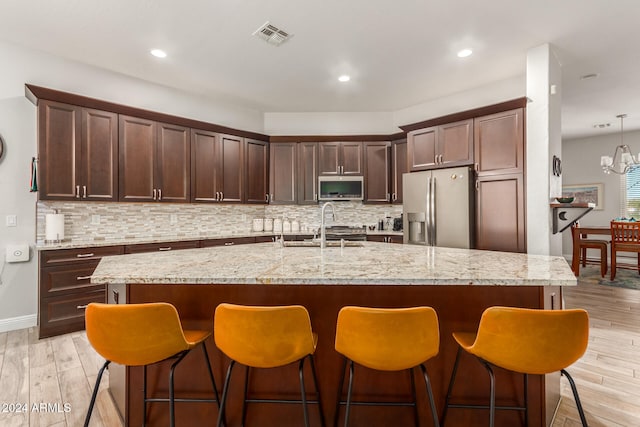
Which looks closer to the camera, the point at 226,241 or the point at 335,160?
the point at 226,241

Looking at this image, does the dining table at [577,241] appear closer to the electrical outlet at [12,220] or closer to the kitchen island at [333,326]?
the kitchen island at [333,326]

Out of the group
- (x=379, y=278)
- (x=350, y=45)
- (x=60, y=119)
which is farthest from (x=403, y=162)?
(x=60, y=119)

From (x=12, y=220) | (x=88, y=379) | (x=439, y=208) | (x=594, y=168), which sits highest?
(x=594, y=168)

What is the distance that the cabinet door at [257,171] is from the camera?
15.8ft

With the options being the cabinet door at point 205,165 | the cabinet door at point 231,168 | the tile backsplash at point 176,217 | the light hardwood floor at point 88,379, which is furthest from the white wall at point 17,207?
the cabinet door at point 231,168

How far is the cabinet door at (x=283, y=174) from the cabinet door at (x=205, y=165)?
860mm

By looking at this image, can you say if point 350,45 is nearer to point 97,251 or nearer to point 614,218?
point 97,251

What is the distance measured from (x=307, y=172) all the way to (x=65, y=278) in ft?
10.7

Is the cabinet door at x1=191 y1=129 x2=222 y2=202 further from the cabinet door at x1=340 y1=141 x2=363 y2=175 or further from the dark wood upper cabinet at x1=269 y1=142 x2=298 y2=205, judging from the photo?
the cabinet door at x1=340 y1=141 x2=363 y2=175

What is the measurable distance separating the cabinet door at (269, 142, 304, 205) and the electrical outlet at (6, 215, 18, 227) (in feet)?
9.63

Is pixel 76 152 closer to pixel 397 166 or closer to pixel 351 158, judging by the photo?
pixel 351 158

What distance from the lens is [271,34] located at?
2975 mm

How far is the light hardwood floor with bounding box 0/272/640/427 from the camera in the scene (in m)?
1.82

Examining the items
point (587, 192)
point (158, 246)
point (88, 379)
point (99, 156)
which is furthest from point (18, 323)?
point (587, 192)
